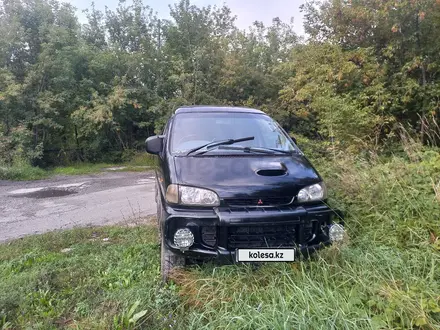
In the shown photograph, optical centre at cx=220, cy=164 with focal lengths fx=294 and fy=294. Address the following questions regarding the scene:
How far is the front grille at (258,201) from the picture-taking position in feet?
8.28

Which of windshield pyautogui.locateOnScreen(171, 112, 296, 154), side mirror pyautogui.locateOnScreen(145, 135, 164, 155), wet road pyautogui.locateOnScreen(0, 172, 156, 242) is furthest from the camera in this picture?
wet road pyautogui.locateOnScreen(0, 172, 156, 242)

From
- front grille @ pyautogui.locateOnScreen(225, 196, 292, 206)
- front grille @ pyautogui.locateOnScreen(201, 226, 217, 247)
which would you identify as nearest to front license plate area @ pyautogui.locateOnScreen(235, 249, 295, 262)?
front grille @ pyautogui.locateOnScreen(201, 226, 217, 247)

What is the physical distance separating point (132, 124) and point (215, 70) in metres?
4.59

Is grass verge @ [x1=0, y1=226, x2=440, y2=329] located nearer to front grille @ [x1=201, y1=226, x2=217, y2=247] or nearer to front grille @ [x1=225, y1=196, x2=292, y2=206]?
front grille @ [x1=201, y1=226, x2=217, y2=247]

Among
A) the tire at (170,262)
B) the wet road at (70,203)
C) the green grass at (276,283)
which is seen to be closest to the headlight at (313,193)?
the green grass at (276,283)

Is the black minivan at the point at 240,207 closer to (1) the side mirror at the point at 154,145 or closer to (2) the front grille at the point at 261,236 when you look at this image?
(2) the front grille at the point at 261,236

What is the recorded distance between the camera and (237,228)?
8.01ft

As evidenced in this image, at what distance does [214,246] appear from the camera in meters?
2.43

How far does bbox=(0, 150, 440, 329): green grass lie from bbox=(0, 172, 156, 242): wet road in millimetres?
1289

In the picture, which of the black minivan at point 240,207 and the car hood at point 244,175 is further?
the car hood at point 244,175

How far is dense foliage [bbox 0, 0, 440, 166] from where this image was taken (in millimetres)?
7164

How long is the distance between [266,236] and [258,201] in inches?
12.0

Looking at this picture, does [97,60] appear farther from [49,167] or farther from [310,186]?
[310,186]

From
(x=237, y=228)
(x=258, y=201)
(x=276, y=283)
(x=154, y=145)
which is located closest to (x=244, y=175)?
(x=258, y=201)
